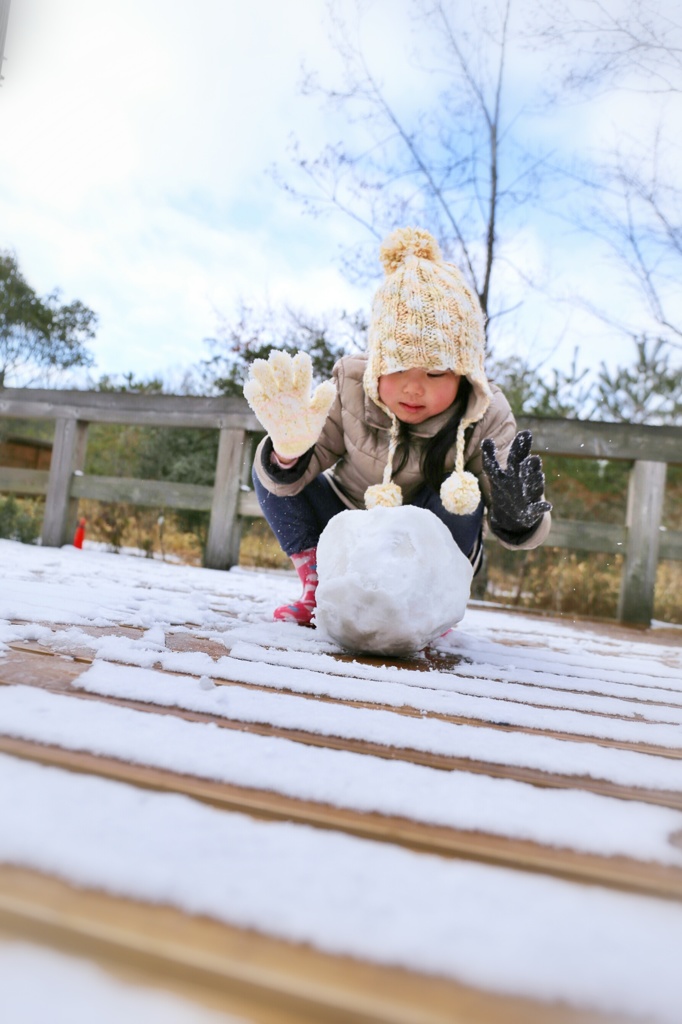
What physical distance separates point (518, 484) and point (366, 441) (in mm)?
430

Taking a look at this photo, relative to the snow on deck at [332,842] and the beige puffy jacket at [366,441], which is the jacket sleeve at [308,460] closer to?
the beige puffy jacket at [366,441]

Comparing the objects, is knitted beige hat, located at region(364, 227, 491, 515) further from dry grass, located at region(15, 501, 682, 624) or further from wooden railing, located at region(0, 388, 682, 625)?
dry grass, located at region(15, 501, 682, 624)

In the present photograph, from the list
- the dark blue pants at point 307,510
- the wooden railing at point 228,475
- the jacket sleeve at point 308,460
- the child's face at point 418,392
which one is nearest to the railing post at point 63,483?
the wooden railing at point 228,475

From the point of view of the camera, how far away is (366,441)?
159cm

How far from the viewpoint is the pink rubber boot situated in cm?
152

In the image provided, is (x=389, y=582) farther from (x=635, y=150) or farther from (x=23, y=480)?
(x=635, y=150)

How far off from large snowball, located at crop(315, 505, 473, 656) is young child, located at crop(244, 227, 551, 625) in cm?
21

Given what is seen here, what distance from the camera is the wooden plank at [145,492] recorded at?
133 inches

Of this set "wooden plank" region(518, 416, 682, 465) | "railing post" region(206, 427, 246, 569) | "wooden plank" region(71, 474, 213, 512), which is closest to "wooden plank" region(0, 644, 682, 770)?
"wooden plank" region(518, 416, 682, 465)

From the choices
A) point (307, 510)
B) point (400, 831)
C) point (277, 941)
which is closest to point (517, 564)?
point (307, 510)

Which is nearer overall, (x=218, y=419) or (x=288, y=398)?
(x=288, y=398)

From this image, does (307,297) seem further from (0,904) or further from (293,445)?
(0,904)

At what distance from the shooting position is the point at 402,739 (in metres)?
0.61

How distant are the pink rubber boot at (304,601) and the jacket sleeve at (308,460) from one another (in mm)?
174
